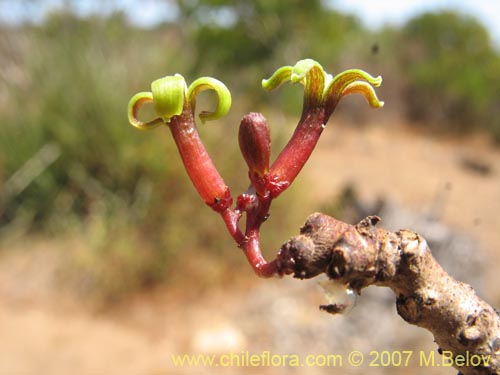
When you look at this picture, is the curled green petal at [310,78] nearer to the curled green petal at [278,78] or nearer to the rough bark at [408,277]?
the curled green petal at [278,78]

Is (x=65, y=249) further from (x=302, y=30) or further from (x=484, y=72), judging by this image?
(x=484, y=72)

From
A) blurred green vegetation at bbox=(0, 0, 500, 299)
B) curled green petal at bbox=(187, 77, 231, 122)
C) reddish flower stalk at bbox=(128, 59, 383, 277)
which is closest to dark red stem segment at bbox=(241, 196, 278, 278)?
reddish flower stalk at bbox=(128, 59, 383, 277)

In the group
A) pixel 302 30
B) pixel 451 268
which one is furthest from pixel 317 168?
pixel 451 268

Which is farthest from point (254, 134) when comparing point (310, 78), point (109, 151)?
point (109, 151)

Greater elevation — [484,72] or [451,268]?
[484,72]

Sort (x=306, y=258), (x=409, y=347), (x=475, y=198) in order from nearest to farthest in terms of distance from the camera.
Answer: (x=306, y=258) → (x=409, y=347) → (x=475, y=198)

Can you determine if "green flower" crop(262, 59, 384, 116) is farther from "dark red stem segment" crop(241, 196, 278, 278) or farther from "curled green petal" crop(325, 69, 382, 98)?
"dark red stem segment" crop(241, 196, 278, 278)
